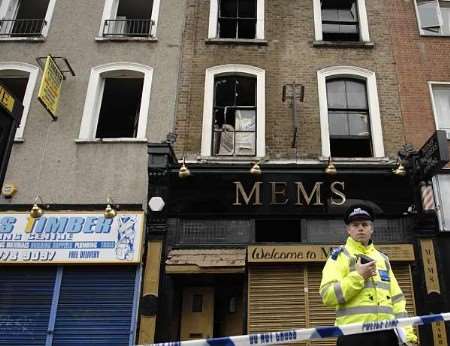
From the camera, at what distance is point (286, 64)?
11.7 m

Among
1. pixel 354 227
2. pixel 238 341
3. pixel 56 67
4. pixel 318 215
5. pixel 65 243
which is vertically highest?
pixel 56 67

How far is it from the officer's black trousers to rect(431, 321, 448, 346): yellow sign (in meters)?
6.01

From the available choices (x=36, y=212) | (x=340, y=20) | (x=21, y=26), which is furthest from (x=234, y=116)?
(x=21, y=26)

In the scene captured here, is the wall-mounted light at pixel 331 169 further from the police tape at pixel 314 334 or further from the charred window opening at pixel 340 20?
the police tape at pixel 314 334

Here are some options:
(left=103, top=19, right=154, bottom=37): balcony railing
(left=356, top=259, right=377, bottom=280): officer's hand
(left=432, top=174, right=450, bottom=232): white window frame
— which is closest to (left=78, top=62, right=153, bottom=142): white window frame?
(left=103, top=19, right=154, bottom=37): balcony railing

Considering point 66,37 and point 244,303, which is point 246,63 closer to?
point 66,37

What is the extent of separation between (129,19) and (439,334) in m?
10.4

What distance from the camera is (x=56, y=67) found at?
36.5 ft

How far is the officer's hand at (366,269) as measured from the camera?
12.3 ft

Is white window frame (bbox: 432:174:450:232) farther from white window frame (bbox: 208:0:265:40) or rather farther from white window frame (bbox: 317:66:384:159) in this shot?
white window frame (bbox: 208:0:265:40)

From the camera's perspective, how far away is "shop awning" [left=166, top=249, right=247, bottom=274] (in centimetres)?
922

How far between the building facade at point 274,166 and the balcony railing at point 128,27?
119 cm

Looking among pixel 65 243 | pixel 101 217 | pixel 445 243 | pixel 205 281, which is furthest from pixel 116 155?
pixel 445 243

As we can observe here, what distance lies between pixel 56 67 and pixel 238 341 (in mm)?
9206
